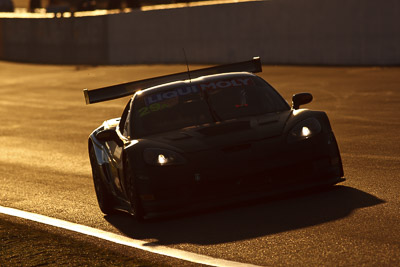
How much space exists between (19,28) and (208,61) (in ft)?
41.2

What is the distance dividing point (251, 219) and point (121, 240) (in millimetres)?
1158

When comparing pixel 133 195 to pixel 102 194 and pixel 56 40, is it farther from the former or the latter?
pixel 56 40

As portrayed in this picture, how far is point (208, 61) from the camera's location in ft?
115

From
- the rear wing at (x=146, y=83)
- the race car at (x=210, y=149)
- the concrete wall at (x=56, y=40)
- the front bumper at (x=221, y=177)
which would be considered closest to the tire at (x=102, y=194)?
the race car at (x=210, y=149)

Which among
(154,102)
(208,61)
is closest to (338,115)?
(154,102)

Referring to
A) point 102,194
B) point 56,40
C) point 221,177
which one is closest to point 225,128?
point 221,177

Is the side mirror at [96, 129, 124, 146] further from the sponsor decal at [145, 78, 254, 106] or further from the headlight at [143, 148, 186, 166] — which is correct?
the headlight at [143, 148, 186, 166]

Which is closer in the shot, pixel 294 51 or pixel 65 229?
pixel 65 229

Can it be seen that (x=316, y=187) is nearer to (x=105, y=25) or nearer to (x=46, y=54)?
(x=105, y=25)

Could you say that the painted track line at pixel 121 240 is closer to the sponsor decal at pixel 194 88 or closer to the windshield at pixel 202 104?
the windshield at pixel 202 104

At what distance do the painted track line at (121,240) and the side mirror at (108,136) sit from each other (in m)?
0.92

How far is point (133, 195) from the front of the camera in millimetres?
10016

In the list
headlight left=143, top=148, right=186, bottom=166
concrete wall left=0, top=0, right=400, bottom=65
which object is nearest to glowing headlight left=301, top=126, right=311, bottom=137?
headlight left=143, top=148, right=186, bottom=166

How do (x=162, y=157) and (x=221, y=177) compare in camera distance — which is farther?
(x=162, y=157)
